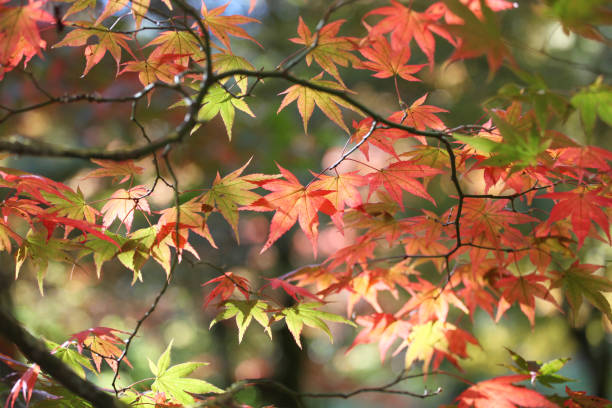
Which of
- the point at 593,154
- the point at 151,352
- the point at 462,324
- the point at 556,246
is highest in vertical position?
the point at 593,154

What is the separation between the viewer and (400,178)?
80 cm

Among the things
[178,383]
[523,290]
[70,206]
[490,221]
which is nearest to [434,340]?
[523,290]

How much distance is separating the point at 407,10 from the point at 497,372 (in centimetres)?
401

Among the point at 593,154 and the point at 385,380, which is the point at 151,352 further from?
the point at 593,154

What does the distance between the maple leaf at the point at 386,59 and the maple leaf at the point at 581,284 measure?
1.52 ft

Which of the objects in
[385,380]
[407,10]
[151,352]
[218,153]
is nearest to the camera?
[407,10]

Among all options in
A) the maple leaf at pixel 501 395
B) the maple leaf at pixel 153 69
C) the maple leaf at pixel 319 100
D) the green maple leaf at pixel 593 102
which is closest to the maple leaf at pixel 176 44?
the maple leaf at pixel 153 69

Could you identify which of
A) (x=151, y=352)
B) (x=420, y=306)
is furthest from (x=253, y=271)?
(x=420, y=306)

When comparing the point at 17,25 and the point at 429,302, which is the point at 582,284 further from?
the point at 17,25

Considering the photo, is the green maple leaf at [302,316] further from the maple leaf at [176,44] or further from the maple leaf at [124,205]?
the maple leaf at [176,44]

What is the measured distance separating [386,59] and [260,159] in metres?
2.76

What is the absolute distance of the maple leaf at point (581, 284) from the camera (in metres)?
0.80

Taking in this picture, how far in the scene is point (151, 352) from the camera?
505 centimetres

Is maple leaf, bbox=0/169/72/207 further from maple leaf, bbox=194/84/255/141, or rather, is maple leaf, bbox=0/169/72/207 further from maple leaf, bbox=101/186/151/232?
maple leaf, bbox=194/84/255/141
